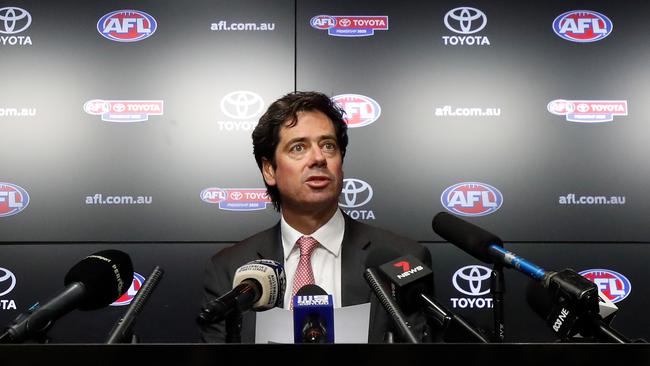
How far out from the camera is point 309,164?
7.61ft

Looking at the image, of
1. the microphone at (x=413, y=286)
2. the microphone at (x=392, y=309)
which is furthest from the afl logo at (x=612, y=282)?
the microphone at (x=392, y=309)

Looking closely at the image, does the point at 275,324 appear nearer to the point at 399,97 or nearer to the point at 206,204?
the point at 206,204

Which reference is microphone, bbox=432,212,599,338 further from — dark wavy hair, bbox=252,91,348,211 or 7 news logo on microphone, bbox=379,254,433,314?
dark wavy hair, bbox=252,91,348,211

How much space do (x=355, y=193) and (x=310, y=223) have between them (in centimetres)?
75

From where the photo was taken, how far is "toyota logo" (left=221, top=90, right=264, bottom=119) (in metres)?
3.12

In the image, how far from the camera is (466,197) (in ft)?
10.1

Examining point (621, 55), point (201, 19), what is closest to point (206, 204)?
point (201, 19)

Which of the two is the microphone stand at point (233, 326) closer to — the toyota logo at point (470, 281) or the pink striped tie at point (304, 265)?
the pink striped tie at point (304, 265)

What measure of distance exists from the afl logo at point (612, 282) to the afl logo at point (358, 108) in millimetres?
1275

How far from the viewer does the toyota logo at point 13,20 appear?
10.5ft

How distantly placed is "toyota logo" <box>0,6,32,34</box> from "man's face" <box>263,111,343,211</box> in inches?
66.6

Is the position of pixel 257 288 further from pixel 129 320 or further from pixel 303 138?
pixel 303 138

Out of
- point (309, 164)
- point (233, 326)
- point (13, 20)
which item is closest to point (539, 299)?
point (233, 326)
